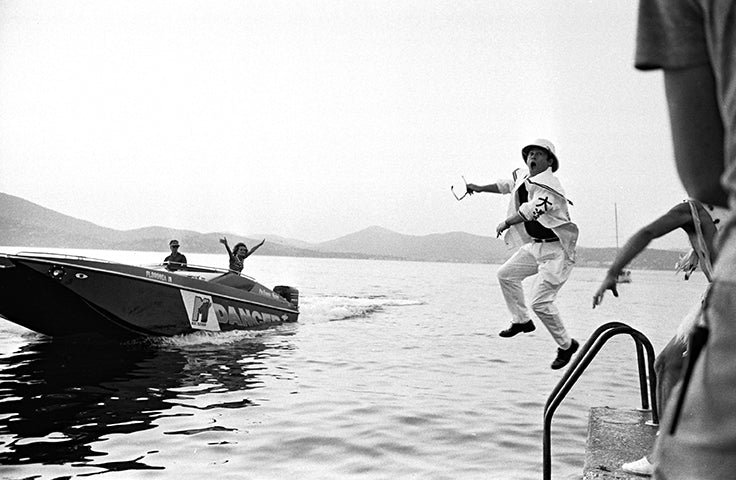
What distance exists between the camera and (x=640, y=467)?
4.64 m

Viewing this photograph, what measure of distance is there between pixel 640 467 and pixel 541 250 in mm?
3797

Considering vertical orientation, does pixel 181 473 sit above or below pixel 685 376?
below

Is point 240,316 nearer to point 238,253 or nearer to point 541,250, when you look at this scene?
point 238,253

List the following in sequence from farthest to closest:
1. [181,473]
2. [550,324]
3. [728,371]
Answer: [181,473] < [550,324] < [728,371]

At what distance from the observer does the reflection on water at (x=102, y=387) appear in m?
11.1

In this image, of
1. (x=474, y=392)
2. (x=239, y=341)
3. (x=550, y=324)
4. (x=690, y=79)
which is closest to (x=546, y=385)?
(x=474, y=392)

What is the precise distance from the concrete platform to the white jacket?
2064 mm

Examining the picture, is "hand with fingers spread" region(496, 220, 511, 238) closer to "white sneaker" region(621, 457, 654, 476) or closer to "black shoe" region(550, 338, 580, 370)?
"black shoe" region(550, 338, 580, 370)

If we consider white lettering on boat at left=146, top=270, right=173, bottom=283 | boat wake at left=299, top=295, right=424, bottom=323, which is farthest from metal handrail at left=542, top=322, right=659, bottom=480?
boat wake at left=299, top=295, right=424, bottom=323

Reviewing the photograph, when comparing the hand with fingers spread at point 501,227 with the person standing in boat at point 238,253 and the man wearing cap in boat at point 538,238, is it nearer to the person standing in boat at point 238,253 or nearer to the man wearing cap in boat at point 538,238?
the man wearing cap in boat at point 538,238

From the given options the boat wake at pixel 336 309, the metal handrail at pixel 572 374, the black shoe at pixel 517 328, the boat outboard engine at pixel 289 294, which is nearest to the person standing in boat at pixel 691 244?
the metal handrail at pixel 572 374

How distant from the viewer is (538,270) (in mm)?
8312

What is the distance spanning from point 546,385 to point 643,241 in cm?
1609

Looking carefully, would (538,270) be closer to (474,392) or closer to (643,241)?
(643,241)
